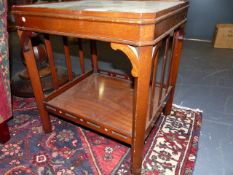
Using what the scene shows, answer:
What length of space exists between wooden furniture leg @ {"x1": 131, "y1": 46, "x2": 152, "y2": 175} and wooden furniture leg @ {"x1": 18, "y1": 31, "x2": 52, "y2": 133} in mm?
595

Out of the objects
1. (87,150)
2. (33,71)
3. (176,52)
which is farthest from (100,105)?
(176,52)

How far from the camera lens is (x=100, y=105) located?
1233mm

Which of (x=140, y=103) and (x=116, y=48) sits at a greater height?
(x=116, y=48)

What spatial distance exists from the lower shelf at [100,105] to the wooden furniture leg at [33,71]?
0.07 meters

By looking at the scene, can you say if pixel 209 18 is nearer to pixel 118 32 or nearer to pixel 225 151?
pixel 225 151

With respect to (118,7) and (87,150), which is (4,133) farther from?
(118,7)

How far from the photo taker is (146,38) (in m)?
0.65

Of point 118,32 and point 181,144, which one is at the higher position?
point 118,32

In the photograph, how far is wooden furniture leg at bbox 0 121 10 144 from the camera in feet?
3.91

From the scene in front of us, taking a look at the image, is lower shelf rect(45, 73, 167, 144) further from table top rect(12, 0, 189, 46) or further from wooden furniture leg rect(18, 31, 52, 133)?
table top rect(12, 0, 189, 46)

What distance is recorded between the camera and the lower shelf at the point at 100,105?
3.29 ft

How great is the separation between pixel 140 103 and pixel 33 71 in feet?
2.09

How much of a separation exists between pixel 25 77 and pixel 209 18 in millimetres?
2797

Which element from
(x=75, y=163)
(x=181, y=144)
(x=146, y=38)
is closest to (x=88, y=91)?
(x=75, y=163)
